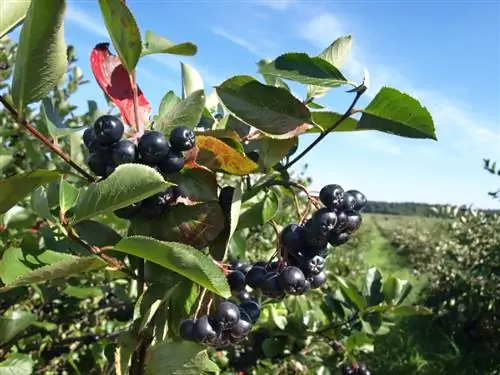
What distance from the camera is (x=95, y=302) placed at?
272 centimetres

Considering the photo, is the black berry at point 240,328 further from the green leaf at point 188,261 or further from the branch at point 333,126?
the branch at point 333,126

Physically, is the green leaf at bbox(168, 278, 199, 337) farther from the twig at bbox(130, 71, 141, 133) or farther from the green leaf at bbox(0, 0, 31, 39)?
the green leaf at bbox(0, 0, 31, 39)

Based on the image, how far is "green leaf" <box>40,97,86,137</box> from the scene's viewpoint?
1.02m

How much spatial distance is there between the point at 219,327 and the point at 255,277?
13 cm

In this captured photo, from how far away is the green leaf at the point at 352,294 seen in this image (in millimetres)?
1952

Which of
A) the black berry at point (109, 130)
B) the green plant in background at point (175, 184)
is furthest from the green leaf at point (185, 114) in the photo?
the black berry at point (109, 130)

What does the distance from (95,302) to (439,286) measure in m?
6.02

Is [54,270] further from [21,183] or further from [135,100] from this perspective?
[135,100]

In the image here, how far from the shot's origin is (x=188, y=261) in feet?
2.48

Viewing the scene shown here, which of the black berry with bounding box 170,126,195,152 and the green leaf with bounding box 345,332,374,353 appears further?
the green leaf with bounding box 345,332,374,353

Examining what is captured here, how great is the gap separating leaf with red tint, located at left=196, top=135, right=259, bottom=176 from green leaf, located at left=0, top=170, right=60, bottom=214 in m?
0.25

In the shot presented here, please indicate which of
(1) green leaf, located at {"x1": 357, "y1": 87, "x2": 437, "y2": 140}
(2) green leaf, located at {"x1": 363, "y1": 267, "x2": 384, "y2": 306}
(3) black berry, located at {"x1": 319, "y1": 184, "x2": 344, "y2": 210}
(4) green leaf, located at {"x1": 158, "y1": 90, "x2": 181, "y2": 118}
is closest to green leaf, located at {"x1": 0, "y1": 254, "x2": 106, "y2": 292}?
(4) green leaf, located at {"x1": 158, "y1": 90, "x2": 181, "y2": 118}

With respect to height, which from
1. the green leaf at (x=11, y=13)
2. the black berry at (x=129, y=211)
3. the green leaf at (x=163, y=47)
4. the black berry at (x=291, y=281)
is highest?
the green leaf at (x=163, y=47)

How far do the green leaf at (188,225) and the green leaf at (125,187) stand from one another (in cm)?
11
